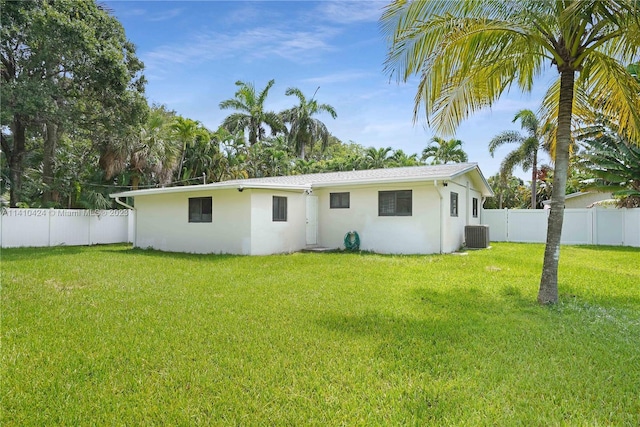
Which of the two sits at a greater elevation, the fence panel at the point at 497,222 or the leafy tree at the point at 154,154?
the leafy tree at the point at 154,154

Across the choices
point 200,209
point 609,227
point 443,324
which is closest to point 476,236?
point 609,227

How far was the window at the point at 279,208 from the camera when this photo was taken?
506 inches

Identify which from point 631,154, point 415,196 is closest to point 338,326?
point 415,196

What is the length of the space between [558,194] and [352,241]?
783 cm

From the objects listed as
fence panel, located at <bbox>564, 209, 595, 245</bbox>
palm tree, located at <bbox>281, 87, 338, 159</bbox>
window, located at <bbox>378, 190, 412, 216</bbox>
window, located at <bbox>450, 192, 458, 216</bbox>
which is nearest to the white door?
window, located at <bbox>378, 190, 412, 216</bbox>

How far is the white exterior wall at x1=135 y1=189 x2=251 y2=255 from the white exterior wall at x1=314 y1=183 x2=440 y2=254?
322 cm

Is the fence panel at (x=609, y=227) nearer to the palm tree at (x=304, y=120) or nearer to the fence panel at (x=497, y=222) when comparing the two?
the fence panel at (x=497, y=222)

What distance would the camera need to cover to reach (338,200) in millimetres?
13891

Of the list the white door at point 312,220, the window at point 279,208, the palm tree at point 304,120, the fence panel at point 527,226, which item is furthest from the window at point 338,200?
the palm tree at point 304,120

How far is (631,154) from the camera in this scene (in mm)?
14945

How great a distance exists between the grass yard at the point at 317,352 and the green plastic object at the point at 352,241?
17.2ft

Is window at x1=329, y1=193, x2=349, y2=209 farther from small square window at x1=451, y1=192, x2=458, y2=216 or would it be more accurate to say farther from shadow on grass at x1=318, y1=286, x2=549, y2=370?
shadow on grass at x1=318, y1=286, x2=549, y2=370

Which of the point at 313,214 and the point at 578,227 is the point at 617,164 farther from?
the point at 313,214

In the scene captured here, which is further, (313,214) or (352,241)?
(313,214)
